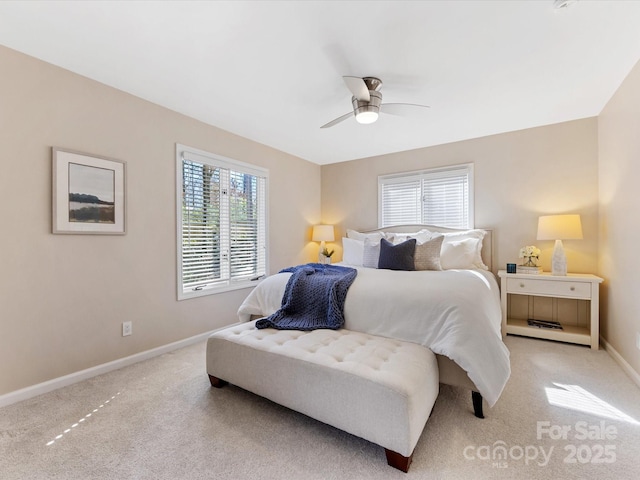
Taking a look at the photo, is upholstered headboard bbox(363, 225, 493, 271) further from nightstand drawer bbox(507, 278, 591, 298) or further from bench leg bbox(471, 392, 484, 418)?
bench leg bbox(471, 392, 484, 418)

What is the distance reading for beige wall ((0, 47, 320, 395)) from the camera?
1921 mm

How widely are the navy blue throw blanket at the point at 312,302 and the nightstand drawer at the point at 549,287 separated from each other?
1.92 metres

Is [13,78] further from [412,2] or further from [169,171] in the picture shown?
[412,2]

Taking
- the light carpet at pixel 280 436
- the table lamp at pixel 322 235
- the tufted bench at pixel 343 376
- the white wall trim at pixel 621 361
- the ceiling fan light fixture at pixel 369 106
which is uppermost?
the ceiling fan light fixture at pixel 369 106

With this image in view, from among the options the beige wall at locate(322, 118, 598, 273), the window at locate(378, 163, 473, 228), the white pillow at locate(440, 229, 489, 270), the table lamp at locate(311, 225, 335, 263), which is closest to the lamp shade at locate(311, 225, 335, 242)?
the table lamp at locate(311, 225, 335, 263)

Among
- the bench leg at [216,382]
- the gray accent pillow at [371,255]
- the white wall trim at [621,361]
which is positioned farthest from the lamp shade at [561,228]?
the bench leg at [216,382]

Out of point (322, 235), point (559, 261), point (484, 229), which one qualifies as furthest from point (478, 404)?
point (322, 235)

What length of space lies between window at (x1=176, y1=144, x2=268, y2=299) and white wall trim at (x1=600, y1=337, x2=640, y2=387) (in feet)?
11.8

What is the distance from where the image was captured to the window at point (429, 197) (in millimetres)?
3764

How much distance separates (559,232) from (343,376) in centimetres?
282

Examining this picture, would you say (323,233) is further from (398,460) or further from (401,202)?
(398,460)

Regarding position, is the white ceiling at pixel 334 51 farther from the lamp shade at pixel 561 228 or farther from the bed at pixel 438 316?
the bed at pixel 438 316

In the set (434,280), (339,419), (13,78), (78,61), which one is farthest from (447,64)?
(13,78)

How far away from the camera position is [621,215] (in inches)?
95.6
